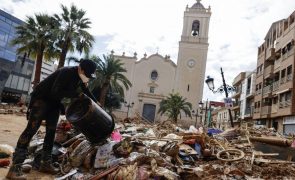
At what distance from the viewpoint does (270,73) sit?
34375 mm

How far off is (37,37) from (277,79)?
81.9 feet

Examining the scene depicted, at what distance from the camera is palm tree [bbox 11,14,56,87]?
22.7m

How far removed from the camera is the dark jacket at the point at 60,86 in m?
3.75

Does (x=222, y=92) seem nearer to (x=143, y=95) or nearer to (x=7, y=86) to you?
(x=7, y=86)

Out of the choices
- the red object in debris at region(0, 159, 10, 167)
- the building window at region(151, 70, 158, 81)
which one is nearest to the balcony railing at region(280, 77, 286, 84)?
the building window at region(151, 70, 158, 81)

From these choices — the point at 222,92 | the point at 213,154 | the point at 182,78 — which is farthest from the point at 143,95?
the point at 213,154

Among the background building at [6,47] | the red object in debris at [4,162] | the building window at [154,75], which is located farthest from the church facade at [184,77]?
the red object in debris at [4,162]

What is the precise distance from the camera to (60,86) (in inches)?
147

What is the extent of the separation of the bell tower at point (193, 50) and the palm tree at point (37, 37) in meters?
32.5

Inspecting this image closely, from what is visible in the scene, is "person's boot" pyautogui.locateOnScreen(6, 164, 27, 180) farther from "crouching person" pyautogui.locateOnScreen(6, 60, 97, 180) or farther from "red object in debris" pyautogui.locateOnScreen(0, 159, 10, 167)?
"red object in debris" pyautogui.locateOnScreen(0, 159, 10, 167)

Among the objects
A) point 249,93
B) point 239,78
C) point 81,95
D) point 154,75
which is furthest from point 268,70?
point 81,95

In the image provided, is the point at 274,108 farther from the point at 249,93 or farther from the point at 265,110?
the point at 249,93

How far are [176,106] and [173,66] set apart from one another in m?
13.9

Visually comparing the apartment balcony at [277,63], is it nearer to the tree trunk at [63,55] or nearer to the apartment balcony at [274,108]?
the apartment balcony at [274,108]
